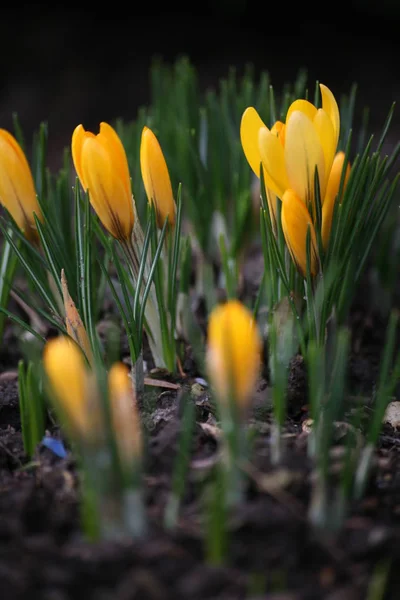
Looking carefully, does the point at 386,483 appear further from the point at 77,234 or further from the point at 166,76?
the point at 166,76

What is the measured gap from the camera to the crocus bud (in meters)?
0.72

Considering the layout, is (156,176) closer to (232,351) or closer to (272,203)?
(272,203)

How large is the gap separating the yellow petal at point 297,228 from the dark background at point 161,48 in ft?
7.73

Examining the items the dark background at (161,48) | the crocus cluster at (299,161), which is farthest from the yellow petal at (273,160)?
the dark background at (161,48)

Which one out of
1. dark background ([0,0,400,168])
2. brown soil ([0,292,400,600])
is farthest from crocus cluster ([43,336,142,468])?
dark background ([0,0,400,168])

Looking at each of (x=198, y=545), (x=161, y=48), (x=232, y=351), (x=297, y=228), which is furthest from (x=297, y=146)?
(x=161, y=48)

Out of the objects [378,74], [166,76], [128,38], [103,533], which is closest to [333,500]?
[103,533]

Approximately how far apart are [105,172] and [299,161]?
0.26 metres

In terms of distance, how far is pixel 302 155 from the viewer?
950mm

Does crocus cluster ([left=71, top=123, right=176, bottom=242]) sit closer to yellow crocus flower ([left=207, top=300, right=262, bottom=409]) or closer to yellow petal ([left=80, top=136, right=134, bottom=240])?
yellow petal ([left=80, top=136, right=134, bottom=240])

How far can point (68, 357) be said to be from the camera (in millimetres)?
691

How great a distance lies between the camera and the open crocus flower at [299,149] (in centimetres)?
94

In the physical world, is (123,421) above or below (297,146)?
below

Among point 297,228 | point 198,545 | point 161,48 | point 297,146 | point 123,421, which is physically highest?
point 161,48
